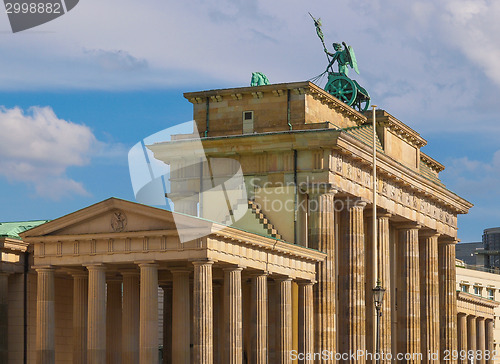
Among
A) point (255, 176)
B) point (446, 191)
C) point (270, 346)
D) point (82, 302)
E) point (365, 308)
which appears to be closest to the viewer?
point (82, 302)

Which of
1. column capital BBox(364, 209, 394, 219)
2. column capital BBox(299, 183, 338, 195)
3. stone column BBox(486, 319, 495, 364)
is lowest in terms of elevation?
stone column BBox(486, 319, 495, 364)

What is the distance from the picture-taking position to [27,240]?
200 feet

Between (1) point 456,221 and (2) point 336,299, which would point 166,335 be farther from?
(1) point 456,221

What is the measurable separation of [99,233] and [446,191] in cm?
4318

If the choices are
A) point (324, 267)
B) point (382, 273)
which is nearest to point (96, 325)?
point (324, 267)

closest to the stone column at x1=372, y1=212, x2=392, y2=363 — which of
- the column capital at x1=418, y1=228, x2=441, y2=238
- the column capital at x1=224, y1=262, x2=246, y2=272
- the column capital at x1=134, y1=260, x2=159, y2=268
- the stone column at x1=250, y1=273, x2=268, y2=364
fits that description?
the column capital at x1=418, y1=228, x2=441, y2=238

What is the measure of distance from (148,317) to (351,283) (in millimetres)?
21390

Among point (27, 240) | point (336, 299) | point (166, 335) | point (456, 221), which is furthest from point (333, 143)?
point (456, 221)

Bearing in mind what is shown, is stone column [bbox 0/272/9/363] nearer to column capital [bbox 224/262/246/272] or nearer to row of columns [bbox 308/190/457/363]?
column capital [bbox 224/262/246/272]

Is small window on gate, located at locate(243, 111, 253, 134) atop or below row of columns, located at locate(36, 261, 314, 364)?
atop

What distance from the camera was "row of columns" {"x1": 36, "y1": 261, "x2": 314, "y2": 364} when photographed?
58.6 meters

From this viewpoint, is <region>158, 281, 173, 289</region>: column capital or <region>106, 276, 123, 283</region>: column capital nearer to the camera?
<region>106, 276, 123, 283</region>: column capital

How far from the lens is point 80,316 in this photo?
62719 millimetres

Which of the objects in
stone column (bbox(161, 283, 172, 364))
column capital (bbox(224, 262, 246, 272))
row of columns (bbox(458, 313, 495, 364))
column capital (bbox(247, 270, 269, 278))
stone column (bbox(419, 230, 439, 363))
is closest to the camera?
column capital (bbox(224, 262, 246, 272))
